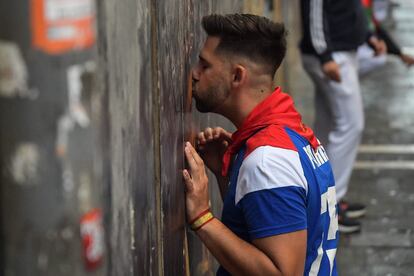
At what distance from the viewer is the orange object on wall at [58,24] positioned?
2150mm

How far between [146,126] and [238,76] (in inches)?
18.1

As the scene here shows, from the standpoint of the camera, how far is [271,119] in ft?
10.6

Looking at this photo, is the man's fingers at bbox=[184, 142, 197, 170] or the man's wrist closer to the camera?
the man's wrist

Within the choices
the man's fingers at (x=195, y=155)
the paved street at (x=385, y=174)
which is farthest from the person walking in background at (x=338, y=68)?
the man's fingers at (x=195, y=155)

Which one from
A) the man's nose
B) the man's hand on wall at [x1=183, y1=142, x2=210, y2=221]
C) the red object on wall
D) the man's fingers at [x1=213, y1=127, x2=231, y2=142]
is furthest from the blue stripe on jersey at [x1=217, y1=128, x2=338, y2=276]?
the red object on wall

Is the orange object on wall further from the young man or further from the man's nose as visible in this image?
the man's nose

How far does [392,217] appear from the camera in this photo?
292 inches

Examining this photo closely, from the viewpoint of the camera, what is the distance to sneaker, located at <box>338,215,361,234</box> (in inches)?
276

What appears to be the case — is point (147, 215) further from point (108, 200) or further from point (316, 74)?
point (316, 74)

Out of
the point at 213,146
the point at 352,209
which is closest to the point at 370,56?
the point at 352,209

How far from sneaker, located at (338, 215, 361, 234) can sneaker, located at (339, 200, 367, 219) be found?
0.38 ft

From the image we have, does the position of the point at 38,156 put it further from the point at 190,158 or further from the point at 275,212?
the point at 190,158

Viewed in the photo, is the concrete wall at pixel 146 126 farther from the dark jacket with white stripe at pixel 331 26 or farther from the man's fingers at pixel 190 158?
the dark jacket with white stripe at pixel 331 26

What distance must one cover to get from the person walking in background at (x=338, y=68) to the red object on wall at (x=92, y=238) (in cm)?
453
